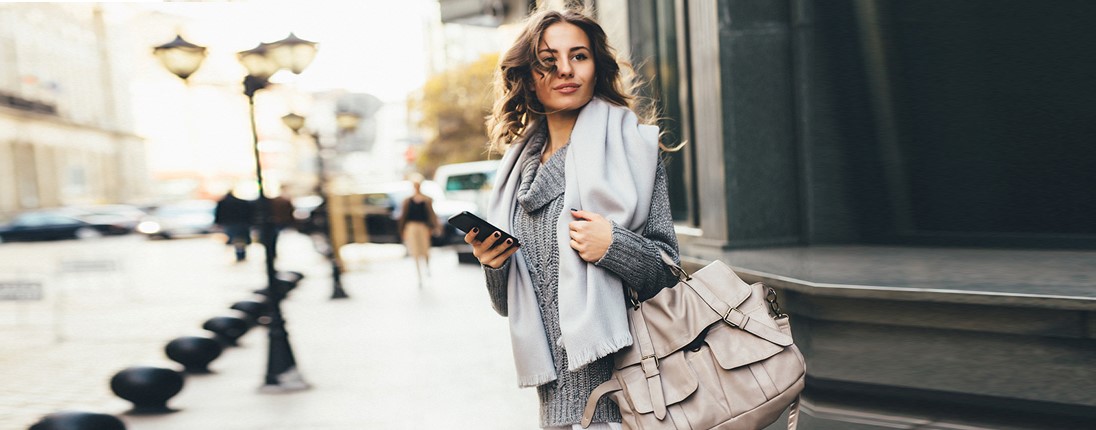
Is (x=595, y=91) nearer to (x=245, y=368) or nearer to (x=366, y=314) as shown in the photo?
(x=245, y=368)

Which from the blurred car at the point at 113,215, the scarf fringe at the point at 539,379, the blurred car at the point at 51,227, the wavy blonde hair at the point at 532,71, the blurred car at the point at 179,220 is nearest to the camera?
the scarf fringe at the point at 539,379

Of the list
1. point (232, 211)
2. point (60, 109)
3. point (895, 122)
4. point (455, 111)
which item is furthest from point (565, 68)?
point (455, 111)

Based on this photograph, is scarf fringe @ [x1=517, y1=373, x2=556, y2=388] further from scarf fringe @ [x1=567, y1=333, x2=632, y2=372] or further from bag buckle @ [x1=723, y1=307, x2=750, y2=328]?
bag buckle @ [x1=723, y1=307, x2=750, y2=328]

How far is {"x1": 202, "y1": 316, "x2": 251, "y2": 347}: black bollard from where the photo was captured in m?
9.20

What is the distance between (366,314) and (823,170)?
300 inches

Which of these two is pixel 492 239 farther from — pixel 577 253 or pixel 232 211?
pixel 232 211

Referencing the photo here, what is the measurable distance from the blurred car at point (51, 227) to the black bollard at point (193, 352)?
8.28 metres

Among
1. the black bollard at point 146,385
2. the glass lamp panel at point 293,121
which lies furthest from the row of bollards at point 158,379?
the glass lamp panel at point 293,121

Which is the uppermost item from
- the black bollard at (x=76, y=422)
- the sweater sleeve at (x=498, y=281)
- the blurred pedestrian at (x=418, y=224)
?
the sweater sleeve at (x=498, y=281)

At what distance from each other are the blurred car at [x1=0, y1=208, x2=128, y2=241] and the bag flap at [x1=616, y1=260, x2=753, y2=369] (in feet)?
48.5

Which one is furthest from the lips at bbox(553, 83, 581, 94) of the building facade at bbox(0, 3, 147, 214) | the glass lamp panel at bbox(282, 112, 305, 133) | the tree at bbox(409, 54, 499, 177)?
the tree at bbox(409, 54, 499, 177)

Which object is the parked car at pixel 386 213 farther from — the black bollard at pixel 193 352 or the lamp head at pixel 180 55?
the black bollard at pixel 193 352

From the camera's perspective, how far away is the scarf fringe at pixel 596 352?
2.15 metres

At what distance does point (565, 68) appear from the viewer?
7.89 ft
